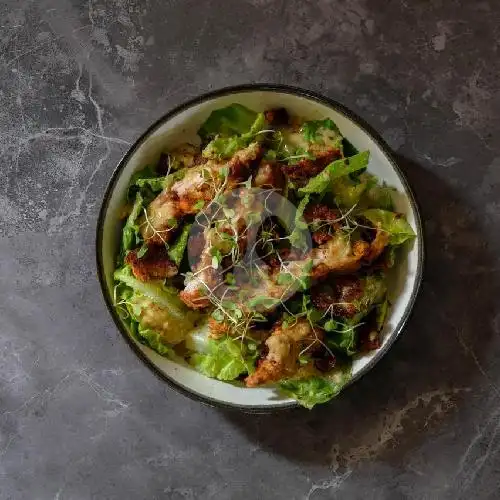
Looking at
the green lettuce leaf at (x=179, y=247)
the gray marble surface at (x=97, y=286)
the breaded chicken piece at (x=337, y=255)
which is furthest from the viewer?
the gray marble surface at (x=97, y=286)

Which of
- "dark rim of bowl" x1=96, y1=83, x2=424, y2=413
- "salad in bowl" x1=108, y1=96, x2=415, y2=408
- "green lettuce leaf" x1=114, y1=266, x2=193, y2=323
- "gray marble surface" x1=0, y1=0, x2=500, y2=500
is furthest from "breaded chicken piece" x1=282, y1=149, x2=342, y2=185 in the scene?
"green lettuce leaf" x1=114, y1=266, x2=193, y2=323

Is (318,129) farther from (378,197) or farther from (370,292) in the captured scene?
(370,292)

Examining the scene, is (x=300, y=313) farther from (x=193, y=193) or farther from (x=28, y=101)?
(x=28, y=101)

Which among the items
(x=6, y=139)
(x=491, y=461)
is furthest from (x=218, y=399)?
(x=6, y=139)

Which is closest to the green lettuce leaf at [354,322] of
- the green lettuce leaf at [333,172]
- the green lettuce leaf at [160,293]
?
the green lettuce leaf at [333,172]

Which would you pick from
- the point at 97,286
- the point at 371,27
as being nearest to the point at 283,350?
the point at 97,286

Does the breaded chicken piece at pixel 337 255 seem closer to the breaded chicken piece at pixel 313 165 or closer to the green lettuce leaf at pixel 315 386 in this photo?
the breaded chicken piece at pixel 313 165
